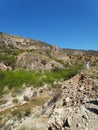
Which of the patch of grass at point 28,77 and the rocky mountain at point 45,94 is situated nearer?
the rocky mountain at point 45,94

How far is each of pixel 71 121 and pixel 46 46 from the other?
157482 millimetres

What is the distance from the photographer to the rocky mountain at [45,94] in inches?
663

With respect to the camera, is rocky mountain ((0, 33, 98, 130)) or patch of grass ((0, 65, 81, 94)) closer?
rocky mountain ((0, 33, 98, 130))

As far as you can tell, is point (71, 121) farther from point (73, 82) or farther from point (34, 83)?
point (34, 83)

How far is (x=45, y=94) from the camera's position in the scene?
37844 millimetres

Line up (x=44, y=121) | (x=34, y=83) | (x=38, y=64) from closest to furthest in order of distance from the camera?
(x=44, y=121), (x=34, y=83), (x=38, y=64)

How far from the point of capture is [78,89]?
837 inches

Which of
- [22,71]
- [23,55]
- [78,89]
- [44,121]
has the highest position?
[23,55]

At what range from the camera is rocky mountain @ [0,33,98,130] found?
16.8 m

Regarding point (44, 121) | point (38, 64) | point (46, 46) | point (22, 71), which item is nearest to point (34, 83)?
point (22, 71)

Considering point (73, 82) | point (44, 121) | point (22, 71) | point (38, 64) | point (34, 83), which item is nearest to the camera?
point (44, 121)

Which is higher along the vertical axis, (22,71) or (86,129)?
(22,71)

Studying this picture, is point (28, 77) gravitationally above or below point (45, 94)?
above

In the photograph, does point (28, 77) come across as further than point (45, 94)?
Yes
